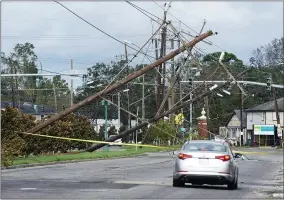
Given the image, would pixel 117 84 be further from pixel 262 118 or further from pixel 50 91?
pixel 262 118

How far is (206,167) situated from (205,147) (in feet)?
2.59

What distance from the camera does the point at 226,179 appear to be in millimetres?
16406

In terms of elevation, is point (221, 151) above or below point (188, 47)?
below

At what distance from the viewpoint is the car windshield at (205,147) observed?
17.0 metres

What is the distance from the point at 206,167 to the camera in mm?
16484

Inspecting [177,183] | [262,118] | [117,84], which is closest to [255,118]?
[262,118]

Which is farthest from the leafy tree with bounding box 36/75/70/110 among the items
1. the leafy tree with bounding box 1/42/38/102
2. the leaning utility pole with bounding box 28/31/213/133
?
the leaning utility pole with bounding box 28/31/213/133

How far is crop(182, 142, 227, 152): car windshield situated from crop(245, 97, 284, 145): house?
256 ft

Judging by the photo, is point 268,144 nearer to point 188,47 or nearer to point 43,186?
point 188,47

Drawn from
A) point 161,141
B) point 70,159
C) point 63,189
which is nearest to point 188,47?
point 70,159

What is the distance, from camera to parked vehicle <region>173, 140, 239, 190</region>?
53.9 ft

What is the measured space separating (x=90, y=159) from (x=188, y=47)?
13204 mm

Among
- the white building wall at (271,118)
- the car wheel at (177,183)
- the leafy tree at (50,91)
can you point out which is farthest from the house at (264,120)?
the car wheel at (177,183)

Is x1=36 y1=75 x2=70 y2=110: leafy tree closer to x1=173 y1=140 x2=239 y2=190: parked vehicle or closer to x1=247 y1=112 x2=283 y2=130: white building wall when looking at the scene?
x1=247 y1=112 x2=283 y2=130: white building wall
